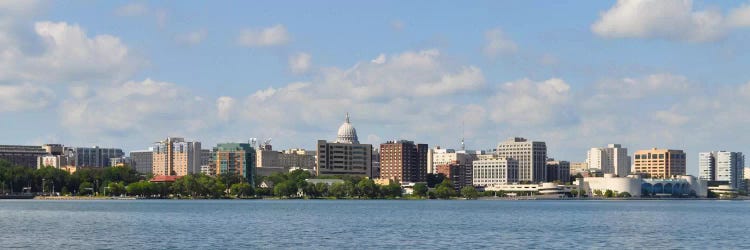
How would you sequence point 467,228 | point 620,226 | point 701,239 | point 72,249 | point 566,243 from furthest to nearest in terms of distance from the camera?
point 620,226 → point 467,228 → point 701,239 → point 566,243 → point 72,249

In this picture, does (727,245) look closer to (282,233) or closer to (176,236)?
(282,233)

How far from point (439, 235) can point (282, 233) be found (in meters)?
11.8

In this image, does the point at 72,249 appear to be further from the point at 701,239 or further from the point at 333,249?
the point at 701,239

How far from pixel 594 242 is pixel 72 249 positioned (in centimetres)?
3512

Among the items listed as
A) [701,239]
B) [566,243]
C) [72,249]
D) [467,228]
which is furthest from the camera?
[467,228]

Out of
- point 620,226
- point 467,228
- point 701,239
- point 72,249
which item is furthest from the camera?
point 620,226

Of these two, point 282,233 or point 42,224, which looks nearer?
point 282,233

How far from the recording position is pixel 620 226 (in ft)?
367

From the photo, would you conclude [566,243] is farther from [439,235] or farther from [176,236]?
[176,236]

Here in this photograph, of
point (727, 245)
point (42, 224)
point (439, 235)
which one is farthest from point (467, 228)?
point (42, 224)

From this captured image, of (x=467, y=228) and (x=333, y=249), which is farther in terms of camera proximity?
(x=467, y=228)

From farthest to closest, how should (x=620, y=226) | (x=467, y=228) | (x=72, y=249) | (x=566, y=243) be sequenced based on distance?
1. (x=620, y=226)
2. (x=467, y=228)
3. (x=566, y=243)
4. (x=72, y=249)

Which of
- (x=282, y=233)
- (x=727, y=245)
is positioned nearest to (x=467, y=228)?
(x=282, y=233)

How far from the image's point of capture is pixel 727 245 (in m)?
84.4
